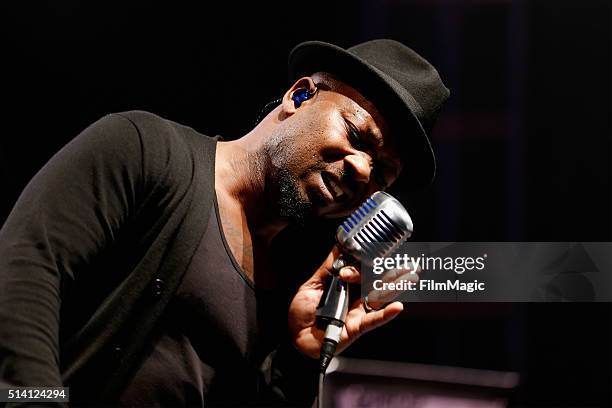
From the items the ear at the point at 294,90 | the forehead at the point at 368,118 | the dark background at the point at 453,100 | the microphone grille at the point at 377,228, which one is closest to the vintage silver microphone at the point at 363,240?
the microphone grille at the point at 377,228

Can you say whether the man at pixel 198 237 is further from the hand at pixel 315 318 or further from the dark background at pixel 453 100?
the dark background at pixel 453 100

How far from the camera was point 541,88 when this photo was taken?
6.94ft

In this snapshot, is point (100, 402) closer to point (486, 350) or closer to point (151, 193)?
point (151, 193)

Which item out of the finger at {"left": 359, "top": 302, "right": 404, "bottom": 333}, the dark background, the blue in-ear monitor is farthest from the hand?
the dark background

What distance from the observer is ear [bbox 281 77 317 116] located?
58.3 inches

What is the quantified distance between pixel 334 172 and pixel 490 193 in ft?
2.98

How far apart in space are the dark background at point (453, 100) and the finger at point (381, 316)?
0.82 metres

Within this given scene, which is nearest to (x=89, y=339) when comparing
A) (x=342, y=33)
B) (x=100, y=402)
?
(x=100, y=402)

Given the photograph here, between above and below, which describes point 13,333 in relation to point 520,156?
below

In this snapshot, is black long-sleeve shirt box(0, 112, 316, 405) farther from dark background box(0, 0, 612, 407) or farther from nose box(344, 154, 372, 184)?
dark background box(0, 0, 612, 407)

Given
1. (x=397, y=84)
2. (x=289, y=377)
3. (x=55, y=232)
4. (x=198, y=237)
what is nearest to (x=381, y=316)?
(x=289, y=377)

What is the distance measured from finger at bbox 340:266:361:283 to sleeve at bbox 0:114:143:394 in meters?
0.39

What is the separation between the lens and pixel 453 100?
6.91ft

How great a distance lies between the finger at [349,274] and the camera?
4.14 feet
